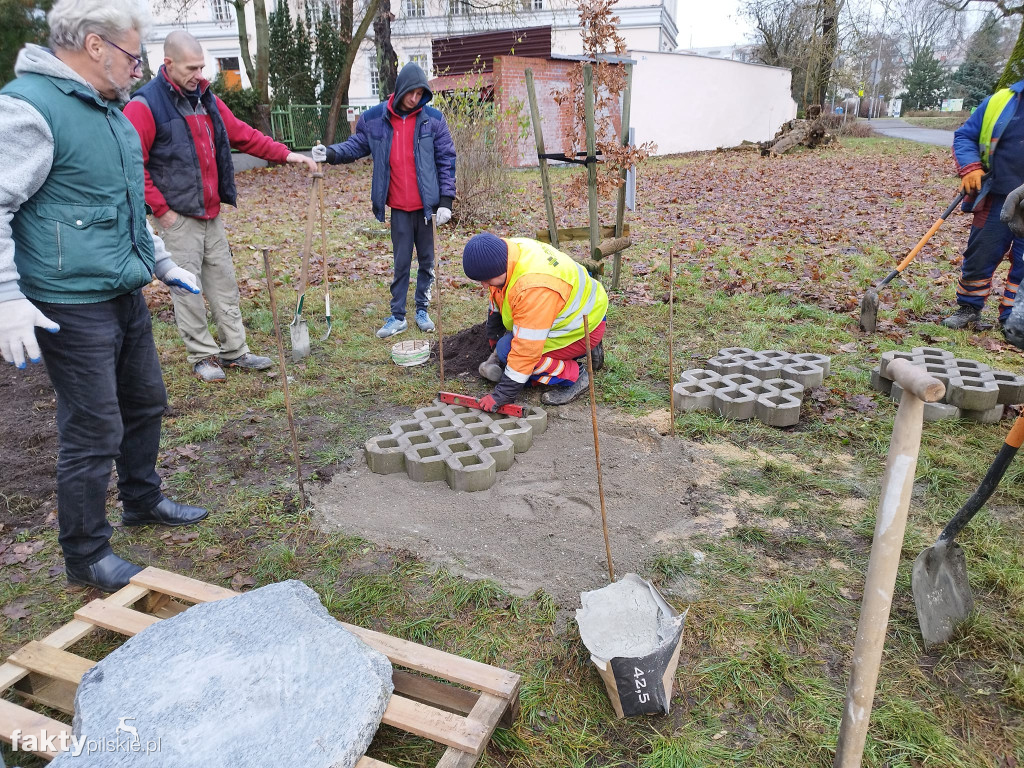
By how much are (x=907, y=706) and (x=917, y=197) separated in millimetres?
11399

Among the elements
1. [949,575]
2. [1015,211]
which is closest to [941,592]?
[949,575]

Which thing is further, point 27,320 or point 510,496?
point 510,496

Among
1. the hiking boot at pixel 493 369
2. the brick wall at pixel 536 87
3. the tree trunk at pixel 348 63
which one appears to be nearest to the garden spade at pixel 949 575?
the hiking boot at pixel 493 369

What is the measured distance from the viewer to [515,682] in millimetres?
2062

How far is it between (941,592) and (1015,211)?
1356 mm

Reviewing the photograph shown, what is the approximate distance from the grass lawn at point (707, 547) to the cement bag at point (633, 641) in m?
0.10

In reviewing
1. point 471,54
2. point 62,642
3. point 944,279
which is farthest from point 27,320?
point 471,54

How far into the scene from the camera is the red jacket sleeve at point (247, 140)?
14.6 ft

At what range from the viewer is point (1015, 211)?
89.4 inches

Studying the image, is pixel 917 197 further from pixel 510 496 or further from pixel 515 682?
pixel 515 682

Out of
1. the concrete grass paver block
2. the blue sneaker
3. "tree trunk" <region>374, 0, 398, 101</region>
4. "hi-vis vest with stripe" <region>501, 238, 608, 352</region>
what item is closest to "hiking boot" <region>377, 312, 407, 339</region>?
the blue sneaker

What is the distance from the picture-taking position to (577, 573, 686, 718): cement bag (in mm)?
2043

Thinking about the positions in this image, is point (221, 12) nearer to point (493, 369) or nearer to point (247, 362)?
point (247, 362)

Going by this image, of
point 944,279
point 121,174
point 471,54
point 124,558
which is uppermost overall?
point 471,54
